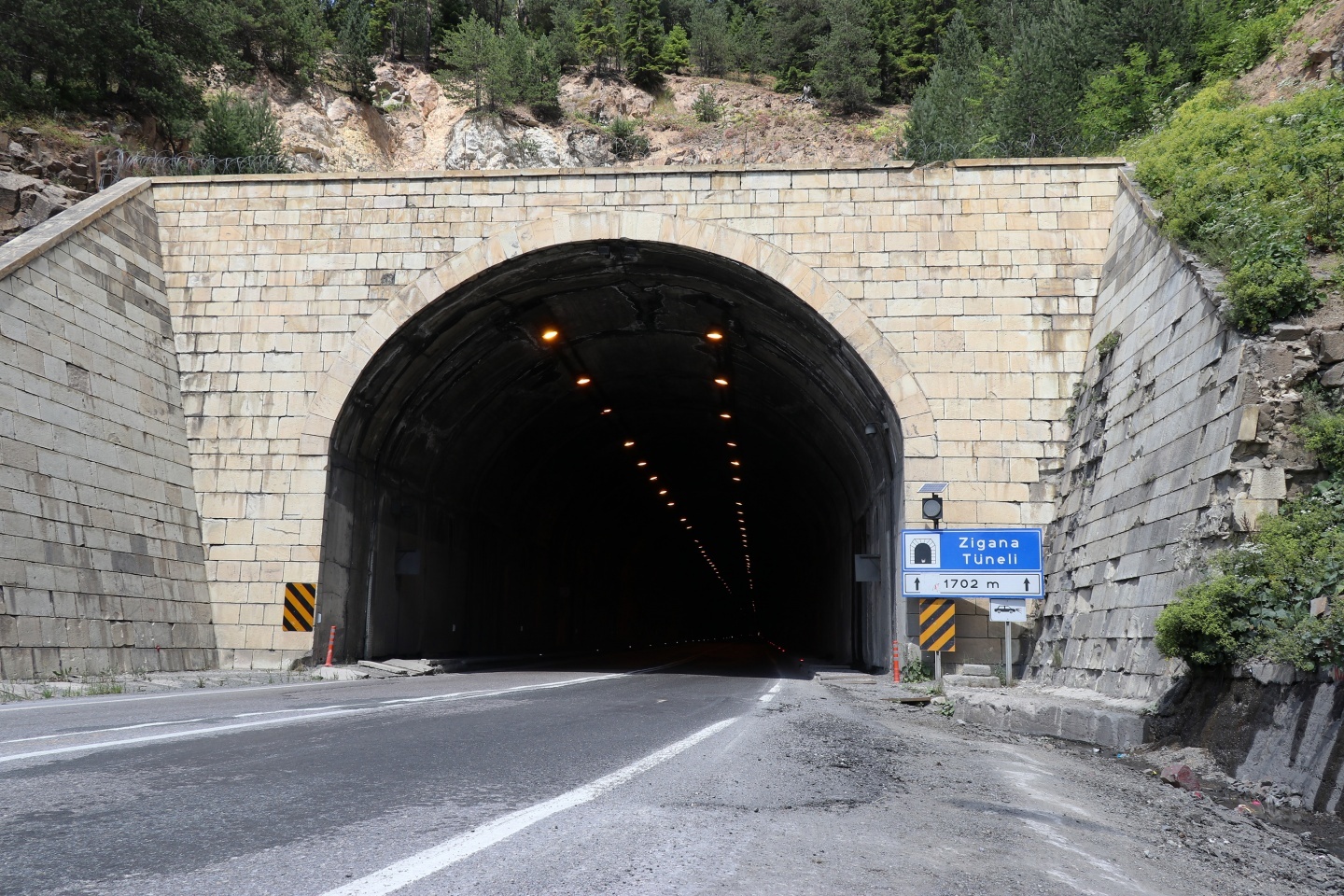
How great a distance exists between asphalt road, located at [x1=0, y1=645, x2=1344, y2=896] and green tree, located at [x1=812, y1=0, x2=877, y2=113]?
60.3 m

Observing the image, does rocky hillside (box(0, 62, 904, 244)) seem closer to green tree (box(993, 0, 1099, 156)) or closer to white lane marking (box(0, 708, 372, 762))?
green tree (box(993, 0, 1099, 156))

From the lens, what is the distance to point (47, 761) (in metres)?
5.48

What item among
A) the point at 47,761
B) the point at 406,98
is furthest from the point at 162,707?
the point at 406,98

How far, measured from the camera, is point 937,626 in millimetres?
15906

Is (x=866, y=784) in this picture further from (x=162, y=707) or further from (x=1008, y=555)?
(x=1008, y=555)

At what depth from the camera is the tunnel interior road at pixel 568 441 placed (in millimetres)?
19312

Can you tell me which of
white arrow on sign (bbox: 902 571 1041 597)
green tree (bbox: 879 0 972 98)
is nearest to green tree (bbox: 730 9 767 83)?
green tree (bbox: 879 0 972 98)

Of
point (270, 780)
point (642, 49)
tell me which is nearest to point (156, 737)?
point (270, 780)

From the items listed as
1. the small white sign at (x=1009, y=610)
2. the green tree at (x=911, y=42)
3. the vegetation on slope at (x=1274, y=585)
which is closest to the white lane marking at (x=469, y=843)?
the vegetation on slope at (x=1274, y=585)

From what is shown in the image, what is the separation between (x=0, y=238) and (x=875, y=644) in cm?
1963

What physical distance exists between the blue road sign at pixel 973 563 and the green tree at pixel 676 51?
2396 inches

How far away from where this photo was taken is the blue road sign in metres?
14.7

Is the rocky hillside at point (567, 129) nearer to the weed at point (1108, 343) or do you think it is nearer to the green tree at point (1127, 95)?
the green tree at point (1127, 95)

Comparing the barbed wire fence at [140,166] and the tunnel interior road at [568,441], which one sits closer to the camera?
the tunnel interior road at [568,441]
